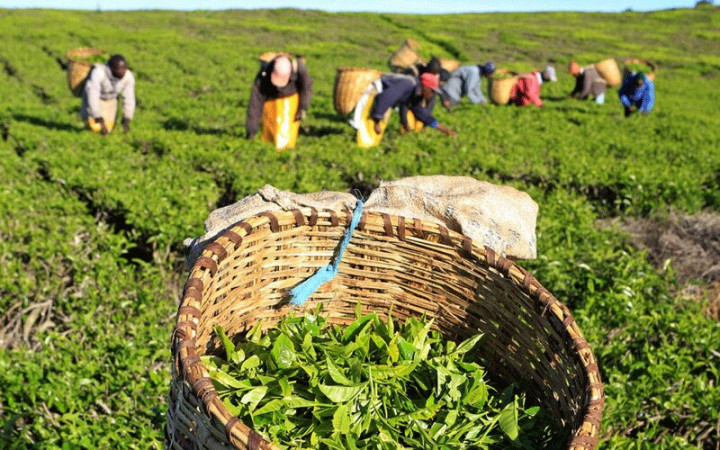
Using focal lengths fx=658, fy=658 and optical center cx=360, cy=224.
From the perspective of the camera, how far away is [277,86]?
324 inches

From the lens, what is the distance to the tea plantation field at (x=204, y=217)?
10.8 feet

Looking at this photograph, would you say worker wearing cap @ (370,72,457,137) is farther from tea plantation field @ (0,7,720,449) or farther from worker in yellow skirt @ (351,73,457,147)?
tea plantation field @ (0,7,720,449)

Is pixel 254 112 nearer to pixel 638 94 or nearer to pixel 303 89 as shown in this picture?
pixel 303 89

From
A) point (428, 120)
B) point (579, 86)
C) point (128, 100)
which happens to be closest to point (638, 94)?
point (579, 86)

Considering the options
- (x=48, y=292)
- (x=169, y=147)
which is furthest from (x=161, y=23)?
(x=48, y=292)

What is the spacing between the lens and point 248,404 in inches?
68.1

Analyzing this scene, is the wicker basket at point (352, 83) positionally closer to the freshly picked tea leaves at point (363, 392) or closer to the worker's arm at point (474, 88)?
the worker's arm at point (474, 88)

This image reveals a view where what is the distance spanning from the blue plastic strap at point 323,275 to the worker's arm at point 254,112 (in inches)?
235

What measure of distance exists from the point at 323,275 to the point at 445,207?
0.50 metres

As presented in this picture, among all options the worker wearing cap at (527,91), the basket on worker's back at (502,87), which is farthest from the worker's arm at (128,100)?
the basket on worker's back at (502,87)

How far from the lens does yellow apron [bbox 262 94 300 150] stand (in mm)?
8375

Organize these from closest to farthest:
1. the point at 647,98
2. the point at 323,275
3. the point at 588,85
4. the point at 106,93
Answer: the point at 323,275, the point at 106,93, the point at 647,98, the point at 588,85

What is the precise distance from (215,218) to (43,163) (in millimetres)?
4846

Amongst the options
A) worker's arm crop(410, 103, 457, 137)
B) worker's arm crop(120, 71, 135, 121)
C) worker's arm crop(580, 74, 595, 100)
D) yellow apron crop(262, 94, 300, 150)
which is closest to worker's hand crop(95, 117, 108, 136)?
worker's arm crop(120, 71, 135, 121)
